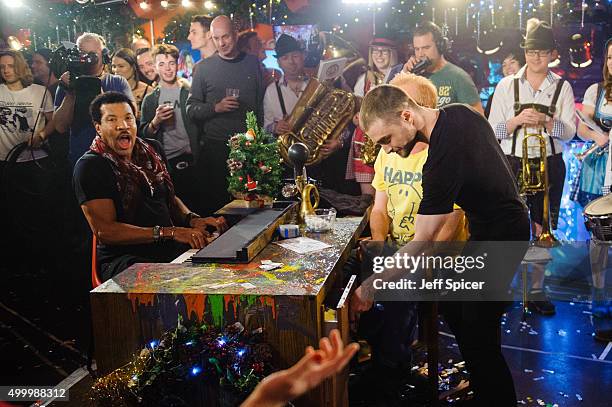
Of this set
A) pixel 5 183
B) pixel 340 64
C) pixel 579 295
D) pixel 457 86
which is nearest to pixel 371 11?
pixel 340 64

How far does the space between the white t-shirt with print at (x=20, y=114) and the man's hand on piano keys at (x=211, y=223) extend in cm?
276

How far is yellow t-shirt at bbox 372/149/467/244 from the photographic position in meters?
3.90

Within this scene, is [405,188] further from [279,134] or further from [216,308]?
[279,134]

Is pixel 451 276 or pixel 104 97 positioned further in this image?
pixel 104 97

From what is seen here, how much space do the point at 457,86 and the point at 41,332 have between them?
4207 millimetres

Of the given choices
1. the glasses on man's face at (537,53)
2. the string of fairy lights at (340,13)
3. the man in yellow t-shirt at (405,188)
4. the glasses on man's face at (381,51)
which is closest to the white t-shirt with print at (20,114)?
the string of fairy lights at (340,13)

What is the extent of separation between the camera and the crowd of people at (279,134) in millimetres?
3248

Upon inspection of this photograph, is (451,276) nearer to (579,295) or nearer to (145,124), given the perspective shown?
(579,295)

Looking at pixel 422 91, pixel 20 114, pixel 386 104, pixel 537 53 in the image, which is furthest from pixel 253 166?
pixel 20 114

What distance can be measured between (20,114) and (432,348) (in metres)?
4.67

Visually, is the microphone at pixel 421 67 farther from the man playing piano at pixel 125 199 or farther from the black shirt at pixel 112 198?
the black shirt at pixel 112 198

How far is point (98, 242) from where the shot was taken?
14.0 feet

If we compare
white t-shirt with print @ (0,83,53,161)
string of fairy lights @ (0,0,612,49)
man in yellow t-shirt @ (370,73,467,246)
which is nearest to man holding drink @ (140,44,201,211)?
string of fairy lights @ (0,0,612,49)

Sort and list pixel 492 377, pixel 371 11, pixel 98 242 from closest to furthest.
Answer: pixel 492 377, pixel 98 242, pixel 371 11
